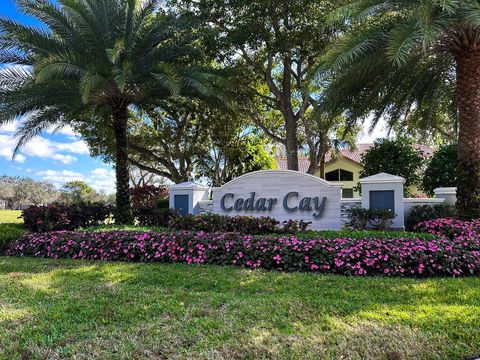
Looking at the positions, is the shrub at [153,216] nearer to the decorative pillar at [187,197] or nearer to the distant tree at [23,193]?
the decorative pillar at [187,197]

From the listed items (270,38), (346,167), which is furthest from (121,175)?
(346,167)

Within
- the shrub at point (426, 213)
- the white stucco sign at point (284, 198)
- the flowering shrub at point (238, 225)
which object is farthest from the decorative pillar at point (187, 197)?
the shrub at point (426, 213)

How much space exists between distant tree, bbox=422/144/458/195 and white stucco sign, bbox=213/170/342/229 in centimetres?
578

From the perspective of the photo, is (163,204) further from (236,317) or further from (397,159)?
(236,317)

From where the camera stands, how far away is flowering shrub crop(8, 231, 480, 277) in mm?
6809

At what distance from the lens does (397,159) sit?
52.0 feet

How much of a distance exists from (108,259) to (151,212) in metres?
5.44

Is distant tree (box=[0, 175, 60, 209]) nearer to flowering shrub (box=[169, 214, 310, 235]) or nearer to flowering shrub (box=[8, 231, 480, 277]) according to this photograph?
flowering shrub (box=[169, 214, 310, 235])

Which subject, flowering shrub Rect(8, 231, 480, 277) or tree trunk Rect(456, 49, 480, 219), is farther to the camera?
tree trunk Rect(456, 49, 480, 219)

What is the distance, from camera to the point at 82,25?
461 inches

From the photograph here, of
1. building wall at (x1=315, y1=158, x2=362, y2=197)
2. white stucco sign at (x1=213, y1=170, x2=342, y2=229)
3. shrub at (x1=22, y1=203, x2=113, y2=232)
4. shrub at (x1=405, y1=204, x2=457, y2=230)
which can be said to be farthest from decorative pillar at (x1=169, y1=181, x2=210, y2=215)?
building wall at (x1=315, y1=158, x2=362, y2=197)

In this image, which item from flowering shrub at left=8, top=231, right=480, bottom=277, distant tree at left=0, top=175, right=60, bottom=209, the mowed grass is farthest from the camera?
distant tree at left=0, top=175, right=60, bottom=209

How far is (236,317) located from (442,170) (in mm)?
13306

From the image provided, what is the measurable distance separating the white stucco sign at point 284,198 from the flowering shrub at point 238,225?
5.93ft
